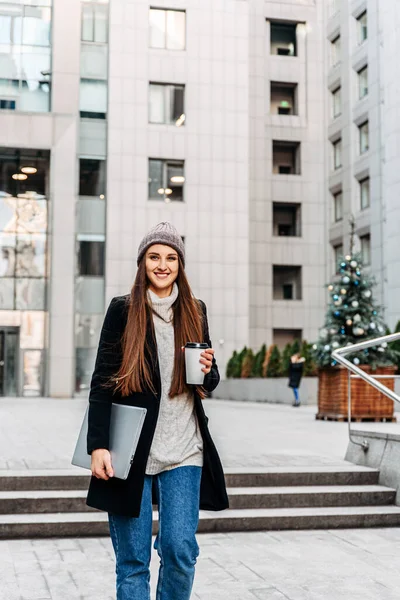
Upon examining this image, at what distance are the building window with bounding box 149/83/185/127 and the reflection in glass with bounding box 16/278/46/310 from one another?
897 centimetres

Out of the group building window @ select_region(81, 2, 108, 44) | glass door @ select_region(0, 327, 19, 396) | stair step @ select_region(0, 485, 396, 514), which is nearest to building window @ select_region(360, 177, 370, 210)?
building window @ select_region(81, 2, 108, 44)

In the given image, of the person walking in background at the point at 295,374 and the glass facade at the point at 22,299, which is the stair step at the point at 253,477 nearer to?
the person walking in background at the point at 295,374

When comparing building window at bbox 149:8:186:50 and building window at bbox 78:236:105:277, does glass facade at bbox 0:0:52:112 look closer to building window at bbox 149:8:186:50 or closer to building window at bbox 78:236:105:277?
building window at bbox 149:8:186:50

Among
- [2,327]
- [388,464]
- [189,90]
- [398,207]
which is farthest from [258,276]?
[388,464]

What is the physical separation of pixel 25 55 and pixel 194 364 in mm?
32467

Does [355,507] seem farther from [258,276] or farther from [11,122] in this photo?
[258,276]

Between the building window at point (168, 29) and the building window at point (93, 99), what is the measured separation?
3291 millimetres

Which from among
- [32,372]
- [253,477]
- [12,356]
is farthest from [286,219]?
[253,477]

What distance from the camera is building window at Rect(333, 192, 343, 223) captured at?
4674 centimetres

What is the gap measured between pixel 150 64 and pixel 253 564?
1283 inches

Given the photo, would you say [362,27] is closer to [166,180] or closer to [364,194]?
[364,194]

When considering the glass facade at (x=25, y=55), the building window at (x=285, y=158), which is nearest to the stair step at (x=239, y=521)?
the glass facade at (x=25, y=55)

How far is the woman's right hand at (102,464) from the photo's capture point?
356cm

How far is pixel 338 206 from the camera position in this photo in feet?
155
